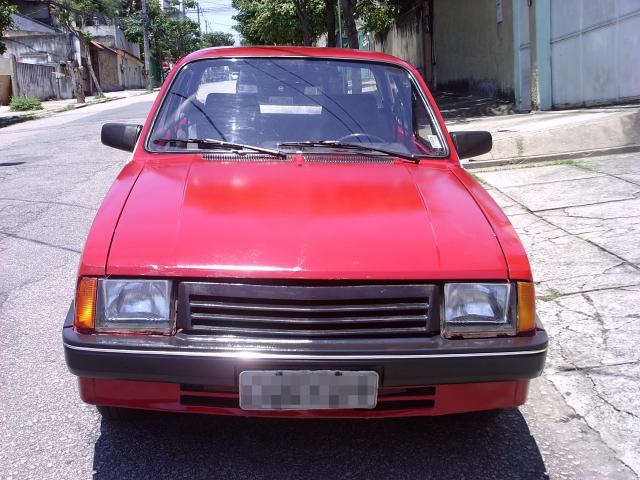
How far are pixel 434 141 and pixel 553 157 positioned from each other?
558 centimetres

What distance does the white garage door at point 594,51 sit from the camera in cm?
1042

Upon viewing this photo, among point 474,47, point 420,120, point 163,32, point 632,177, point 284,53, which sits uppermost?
point 163,32

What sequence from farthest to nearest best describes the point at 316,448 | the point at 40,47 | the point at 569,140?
the point at 40,47, the point at 569,140, the point at 316,448

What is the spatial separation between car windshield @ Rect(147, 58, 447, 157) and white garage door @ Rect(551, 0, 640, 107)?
313 inches

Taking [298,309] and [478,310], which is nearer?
[298,309]

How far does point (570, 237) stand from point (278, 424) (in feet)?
11.7

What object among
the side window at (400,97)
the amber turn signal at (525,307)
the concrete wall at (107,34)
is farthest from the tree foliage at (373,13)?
the concrete wall at (107,34)

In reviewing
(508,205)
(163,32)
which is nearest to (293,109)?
(508,205)

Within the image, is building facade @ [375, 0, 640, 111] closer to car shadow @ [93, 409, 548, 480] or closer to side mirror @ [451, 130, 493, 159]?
side mirror @ [451, 130, 493, 159]

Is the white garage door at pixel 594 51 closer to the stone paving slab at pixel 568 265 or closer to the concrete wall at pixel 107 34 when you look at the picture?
the stone paving slab at pixel 568 265

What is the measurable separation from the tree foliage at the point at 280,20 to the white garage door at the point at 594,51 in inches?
690

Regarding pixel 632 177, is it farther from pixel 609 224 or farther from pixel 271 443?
pixel 271 443

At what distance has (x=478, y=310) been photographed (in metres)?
2.48

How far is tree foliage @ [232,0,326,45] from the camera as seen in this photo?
101ft
